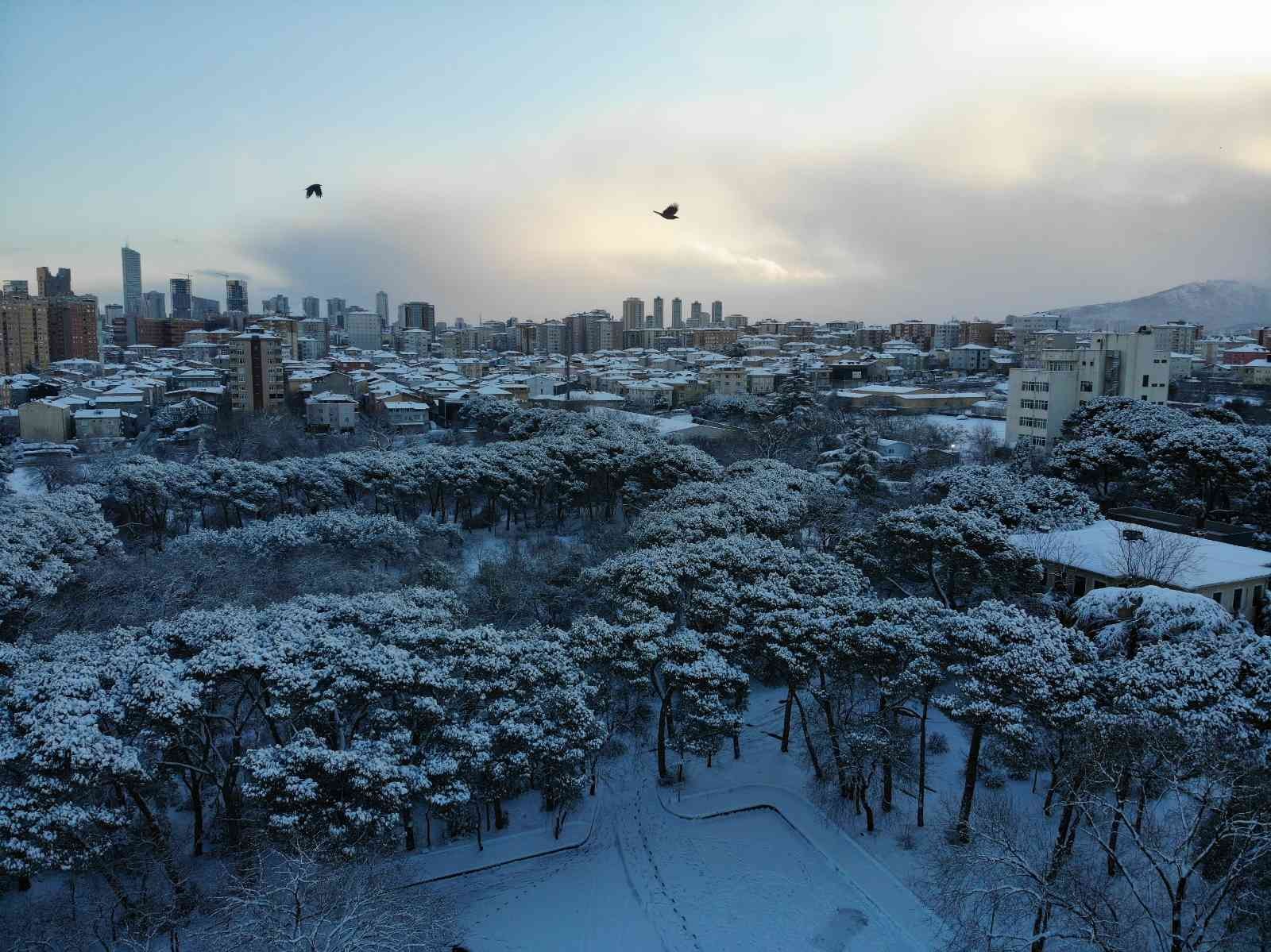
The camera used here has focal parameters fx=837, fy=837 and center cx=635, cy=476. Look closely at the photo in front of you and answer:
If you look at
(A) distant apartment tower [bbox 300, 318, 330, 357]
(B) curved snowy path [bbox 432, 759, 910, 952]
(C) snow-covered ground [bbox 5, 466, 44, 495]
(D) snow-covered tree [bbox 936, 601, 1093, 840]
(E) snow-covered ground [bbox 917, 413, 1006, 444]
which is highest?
(A) distant apartment tower [bbox 300, 318, 330, 357]

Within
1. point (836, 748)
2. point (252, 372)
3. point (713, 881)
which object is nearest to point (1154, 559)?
point (836, 748)

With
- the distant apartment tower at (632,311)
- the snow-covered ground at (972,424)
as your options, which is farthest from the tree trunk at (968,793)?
the distant apartment tower at (632,311)

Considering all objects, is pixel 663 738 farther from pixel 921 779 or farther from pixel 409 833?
pixel 409 833

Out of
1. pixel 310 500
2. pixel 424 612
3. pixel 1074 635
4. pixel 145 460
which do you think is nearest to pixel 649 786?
pixel 424 612

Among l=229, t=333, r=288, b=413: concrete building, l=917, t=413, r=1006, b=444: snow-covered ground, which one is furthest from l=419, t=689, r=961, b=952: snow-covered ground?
l=229, t=333, r=288, b=413: concrete building

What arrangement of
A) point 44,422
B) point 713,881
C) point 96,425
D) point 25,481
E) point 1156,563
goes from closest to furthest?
point 713,881 → point 1156,563 → point 25,481 → point 44,422 → point 96,425

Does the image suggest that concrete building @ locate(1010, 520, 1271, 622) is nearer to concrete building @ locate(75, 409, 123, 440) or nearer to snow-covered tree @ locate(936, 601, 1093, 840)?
snow-covered tree @ locate(936, 601, 1093, 840)
